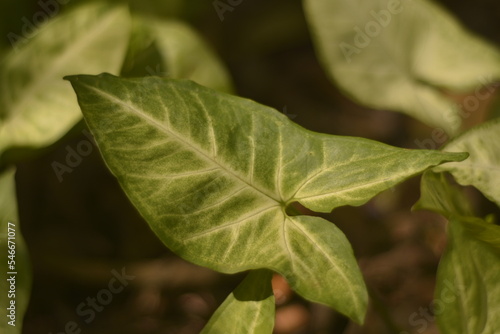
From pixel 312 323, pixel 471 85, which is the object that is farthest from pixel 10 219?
pixel 471 85

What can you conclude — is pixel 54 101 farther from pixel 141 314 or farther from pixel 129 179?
pixel 141 314

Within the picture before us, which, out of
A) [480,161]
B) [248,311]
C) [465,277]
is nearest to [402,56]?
[480,161]
